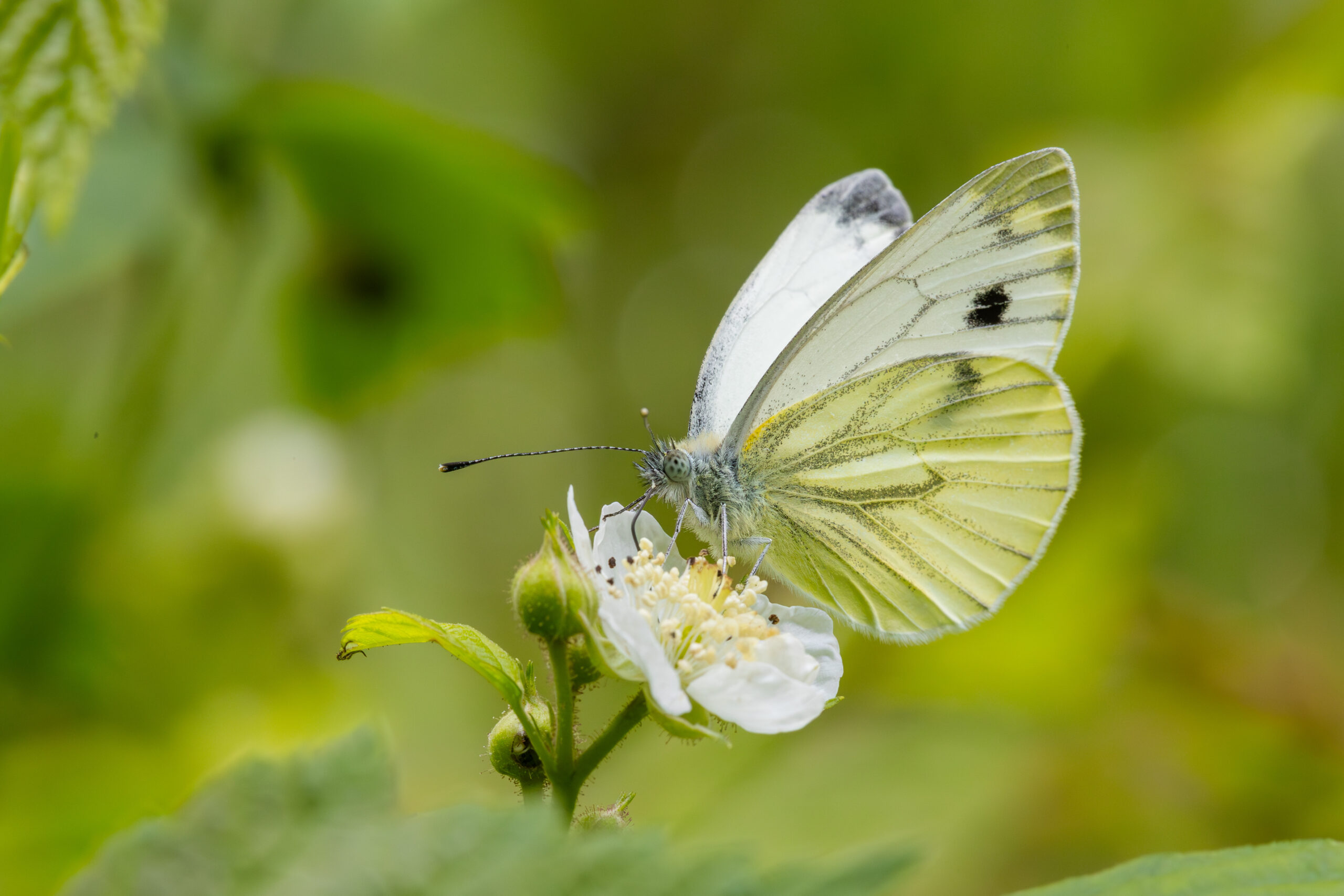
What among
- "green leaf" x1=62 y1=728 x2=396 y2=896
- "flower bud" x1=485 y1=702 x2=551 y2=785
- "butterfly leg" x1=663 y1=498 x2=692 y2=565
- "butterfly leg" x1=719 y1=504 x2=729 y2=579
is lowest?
"butterfly leg" x1=719 y1=504 x2=729 y2=579

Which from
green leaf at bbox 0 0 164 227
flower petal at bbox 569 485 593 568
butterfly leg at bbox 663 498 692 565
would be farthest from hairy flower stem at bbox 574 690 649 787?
green leaf at bbox 0 0 164 227

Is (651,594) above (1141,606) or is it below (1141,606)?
above

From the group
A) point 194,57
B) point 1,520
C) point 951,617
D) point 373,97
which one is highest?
point 194,57

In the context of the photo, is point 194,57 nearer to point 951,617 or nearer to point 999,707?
point 951,617

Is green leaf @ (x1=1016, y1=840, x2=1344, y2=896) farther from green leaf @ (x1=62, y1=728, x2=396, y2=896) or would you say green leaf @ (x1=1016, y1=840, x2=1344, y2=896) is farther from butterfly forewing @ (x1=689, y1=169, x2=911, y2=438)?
butterfly forewing @ (x1=689, y1=169, x2=911, y2=438)

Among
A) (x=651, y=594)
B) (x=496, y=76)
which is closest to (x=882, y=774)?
(x=651, y=594)

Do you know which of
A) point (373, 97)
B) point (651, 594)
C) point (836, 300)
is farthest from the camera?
point (373, 97)

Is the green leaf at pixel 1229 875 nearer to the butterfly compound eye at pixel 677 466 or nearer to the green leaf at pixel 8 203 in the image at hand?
the green leaf at pixel 8 203
